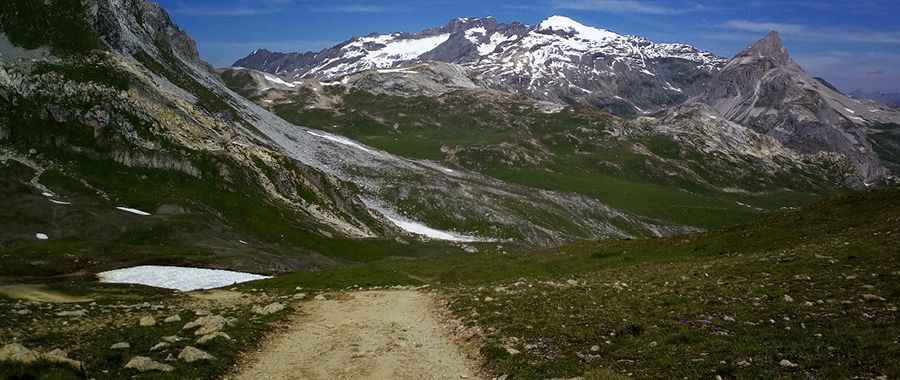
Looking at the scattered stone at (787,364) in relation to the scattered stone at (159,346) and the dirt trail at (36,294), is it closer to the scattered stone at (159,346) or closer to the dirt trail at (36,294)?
the scattered stone at (159,346)

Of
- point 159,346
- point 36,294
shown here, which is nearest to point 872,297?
point 159,346

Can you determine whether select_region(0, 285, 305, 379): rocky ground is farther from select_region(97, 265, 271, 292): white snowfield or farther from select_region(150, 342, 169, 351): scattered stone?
select_region(97, 265, 271, 292): white snowfield

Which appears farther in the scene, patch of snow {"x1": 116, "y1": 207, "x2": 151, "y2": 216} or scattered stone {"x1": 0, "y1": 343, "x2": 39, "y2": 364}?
patch of snow {"x1": 116, "y1": 207, "x2": 151, "y2": 216}

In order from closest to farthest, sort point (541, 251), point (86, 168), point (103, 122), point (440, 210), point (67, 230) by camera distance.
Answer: point (541, 251), point (67, 230), point (86, 168), point (103, 122), point (440, 210)

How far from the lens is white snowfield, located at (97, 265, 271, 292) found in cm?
5831

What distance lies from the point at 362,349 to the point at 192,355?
715 cm

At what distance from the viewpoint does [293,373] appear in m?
22.1

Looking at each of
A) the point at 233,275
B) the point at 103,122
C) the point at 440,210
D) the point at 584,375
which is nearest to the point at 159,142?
the point at 103,122

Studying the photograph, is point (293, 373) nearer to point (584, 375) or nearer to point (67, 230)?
point (584, 375)

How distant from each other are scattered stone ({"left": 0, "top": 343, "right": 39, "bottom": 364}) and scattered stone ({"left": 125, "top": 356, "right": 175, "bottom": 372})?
2917 mm

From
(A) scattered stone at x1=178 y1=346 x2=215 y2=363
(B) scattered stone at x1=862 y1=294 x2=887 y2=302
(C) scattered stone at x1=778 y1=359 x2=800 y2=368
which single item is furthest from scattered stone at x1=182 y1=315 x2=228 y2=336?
(B) scattered stone at x1=862 y1=294 x2=887 y2=302

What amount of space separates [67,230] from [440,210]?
119702 millimetres

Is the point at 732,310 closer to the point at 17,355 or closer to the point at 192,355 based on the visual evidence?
the point at 192,355

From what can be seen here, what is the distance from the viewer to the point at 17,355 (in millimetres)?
17391
